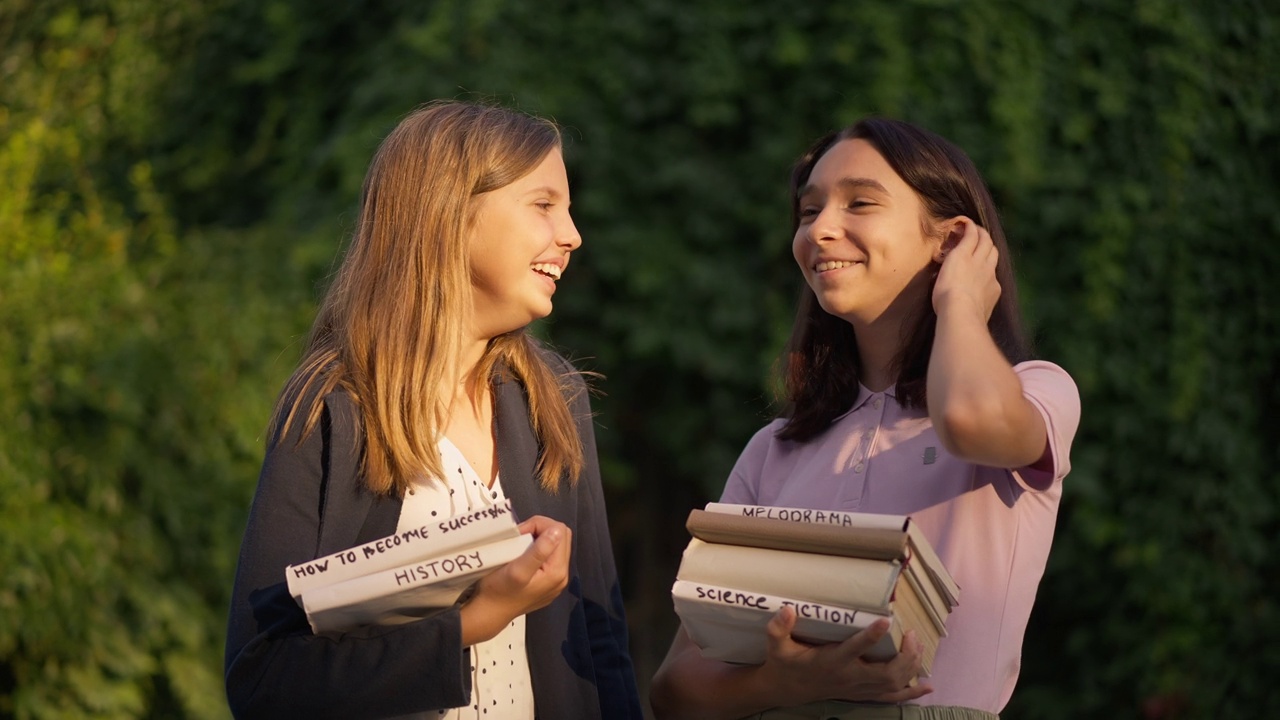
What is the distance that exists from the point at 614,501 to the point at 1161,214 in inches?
101

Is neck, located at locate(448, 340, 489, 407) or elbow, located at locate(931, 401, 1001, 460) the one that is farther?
neck, located at locate(448, 340, 489, 407)

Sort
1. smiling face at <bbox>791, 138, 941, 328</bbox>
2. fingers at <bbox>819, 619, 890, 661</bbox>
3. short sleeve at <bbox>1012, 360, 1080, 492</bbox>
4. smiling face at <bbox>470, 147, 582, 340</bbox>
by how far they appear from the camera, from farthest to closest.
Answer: smiling face at <bbox>470, 147, 582, 340</bbox> < smiling face at <bbox>791, 138, 941, 328</bbox> < short sleeve at <bbox>1012, 360, 1080, 492</bbox> < fingers at <bbox>819, 619, 890, 661</bbox>

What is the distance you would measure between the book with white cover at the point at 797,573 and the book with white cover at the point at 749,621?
14 mm

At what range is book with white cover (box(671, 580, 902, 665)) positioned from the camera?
1863 millimetres

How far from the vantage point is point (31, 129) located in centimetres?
510

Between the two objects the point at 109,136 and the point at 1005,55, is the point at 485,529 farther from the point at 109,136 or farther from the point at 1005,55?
the point at 109,136

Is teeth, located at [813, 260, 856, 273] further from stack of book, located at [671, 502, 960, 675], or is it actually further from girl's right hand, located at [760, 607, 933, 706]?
girl's right hand, located at [760, 607, 933, 706]

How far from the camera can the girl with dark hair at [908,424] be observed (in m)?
1.98

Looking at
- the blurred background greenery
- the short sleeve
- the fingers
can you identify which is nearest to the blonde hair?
the fingers

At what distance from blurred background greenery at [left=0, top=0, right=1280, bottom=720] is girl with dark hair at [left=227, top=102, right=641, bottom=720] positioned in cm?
154

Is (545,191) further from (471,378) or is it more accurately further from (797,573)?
(797,573)

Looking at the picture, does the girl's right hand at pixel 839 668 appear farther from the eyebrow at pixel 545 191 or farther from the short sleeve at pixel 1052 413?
the eyebrow at pixel 545 191

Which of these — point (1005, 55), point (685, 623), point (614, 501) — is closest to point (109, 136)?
point (614, 501)

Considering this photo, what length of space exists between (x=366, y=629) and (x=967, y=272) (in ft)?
3.84
